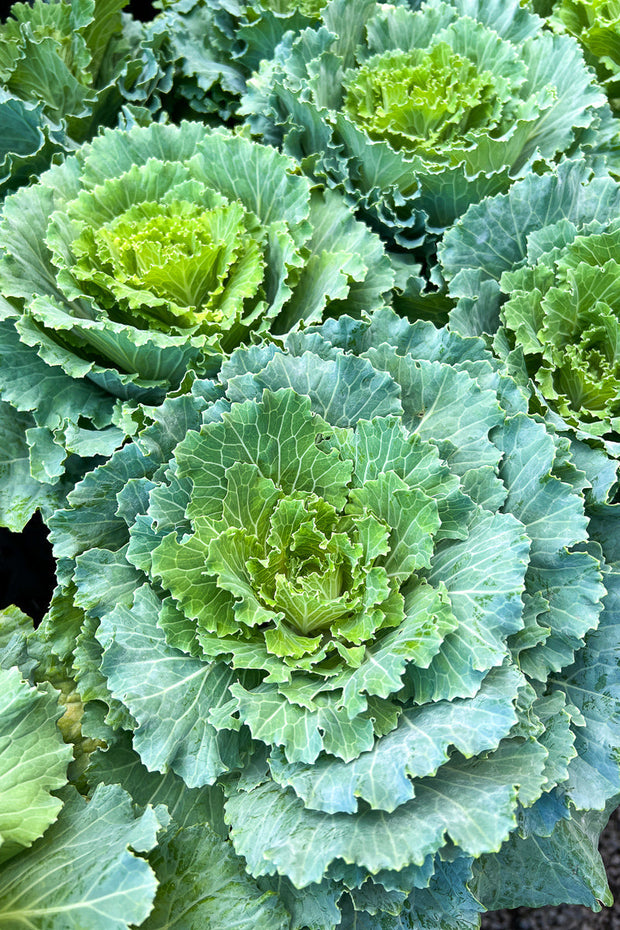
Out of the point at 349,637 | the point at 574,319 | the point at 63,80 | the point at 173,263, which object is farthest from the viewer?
the point at 63,80

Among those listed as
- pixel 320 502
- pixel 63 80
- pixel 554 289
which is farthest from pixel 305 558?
pixel 63 80

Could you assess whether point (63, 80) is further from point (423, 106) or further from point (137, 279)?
point (423, 106)

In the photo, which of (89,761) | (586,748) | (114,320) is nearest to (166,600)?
(89,761)

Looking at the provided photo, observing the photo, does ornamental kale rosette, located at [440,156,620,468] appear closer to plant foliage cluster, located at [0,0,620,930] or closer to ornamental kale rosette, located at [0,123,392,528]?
plant foliage cluster, located at [0,0,620,930]

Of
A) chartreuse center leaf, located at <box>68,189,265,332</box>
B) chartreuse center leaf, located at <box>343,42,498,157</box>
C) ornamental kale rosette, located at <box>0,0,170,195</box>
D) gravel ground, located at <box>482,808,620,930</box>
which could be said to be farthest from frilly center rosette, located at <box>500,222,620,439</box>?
gravel ground, located at <box>482,808,620,930</box>

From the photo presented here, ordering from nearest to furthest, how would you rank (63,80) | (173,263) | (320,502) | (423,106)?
(320,502), (173,263), (423,106), (63,80)

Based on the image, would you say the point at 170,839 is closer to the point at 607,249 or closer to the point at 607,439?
the point at 607,439

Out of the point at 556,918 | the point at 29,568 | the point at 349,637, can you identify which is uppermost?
the point at 349,637
